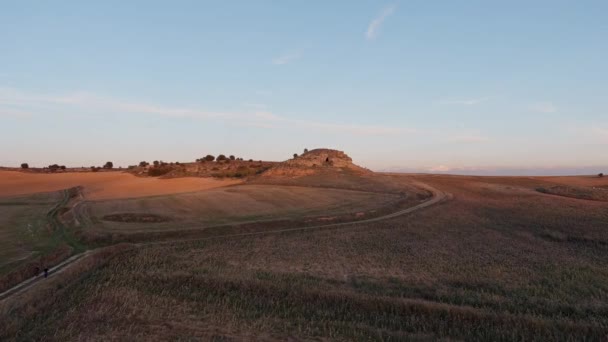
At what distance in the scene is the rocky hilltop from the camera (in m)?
95.1

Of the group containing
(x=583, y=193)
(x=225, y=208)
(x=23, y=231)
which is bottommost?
(x=23, y=231)

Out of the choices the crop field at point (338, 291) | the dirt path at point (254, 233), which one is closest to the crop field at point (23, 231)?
the dirt path at point (254, 233)

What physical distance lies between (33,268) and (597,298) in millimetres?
32740

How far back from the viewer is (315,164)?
102 metres

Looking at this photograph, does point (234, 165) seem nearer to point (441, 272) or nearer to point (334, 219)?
point (334, 219)

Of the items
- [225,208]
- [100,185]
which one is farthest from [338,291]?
[100,185]

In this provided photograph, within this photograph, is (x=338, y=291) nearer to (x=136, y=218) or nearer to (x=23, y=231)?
(x=136, y=218)

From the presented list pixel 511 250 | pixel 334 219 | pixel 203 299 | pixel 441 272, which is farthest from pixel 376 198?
pixel 203 299

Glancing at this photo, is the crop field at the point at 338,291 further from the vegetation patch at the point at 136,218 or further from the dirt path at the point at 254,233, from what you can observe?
the vegetation patch at the point at 136,218

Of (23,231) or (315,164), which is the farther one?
(315,164)

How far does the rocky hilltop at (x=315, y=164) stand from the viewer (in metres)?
95.1

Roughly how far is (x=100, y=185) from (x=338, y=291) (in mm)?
69651

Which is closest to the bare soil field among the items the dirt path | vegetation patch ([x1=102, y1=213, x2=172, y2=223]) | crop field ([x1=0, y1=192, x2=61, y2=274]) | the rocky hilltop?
crop field ([x1=0, y1=192, x2=61, y2=274])

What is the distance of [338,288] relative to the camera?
75.9ft
